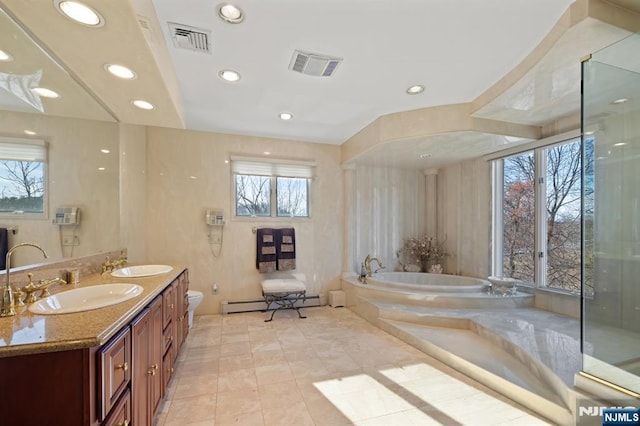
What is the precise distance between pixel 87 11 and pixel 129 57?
0.35 m

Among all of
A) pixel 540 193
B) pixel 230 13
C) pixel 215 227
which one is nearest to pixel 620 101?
pixel 540 193

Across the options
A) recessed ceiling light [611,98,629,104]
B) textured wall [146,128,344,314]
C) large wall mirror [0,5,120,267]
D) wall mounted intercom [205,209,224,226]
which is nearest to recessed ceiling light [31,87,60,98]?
large wall mirror [0,5,120,267]

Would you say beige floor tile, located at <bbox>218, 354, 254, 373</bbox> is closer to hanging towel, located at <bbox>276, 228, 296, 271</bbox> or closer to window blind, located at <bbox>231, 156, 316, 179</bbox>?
hanging towel, located at <bbox>276, 228, 296, 271</bbox>

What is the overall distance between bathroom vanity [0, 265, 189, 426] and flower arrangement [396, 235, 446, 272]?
13.5ft

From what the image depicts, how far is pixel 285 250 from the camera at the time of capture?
3.88m

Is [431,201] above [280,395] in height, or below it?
above

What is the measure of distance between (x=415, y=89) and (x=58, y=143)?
9.35 feet

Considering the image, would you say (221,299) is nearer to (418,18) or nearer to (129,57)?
(129,57)

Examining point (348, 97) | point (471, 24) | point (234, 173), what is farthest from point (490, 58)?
point (234, 173)

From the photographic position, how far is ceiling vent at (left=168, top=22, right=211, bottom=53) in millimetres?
1735

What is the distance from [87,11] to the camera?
47.2 inches

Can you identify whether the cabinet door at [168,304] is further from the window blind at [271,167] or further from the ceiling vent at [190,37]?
the window blind at [271,167]

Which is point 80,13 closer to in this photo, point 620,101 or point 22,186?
point 22,186

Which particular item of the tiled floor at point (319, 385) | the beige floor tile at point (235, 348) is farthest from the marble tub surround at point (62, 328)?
the beige floor tile at point (235, 348)
